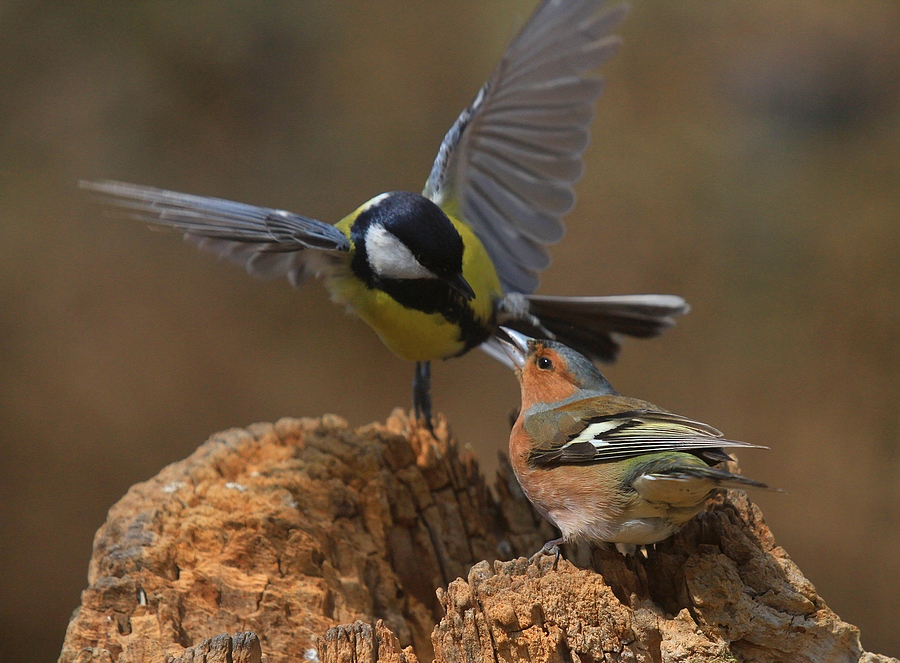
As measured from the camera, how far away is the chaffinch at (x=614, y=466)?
2.30 m

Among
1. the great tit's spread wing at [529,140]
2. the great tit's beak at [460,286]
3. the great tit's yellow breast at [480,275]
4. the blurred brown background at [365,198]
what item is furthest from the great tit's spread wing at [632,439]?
the blurred brown background at [365,198]

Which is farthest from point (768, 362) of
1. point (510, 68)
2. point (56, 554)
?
point (56, 554)

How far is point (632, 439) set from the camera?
2.41 metres

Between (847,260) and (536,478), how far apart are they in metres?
4.66

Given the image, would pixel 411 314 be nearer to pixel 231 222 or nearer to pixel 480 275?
pixel 480 275

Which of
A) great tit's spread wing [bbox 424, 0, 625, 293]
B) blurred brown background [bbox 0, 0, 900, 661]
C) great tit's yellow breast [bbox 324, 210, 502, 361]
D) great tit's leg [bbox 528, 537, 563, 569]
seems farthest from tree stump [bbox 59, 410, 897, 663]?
blurred brown background [bbox 0, 0, 900, 661]

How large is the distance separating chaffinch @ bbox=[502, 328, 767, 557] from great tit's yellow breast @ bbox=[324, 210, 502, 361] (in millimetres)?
924

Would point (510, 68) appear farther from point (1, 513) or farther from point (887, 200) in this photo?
point (1, 513)

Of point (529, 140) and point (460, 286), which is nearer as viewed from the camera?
point (460, 286)

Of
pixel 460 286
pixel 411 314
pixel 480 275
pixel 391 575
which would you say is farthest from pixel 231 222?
pixel 391 575

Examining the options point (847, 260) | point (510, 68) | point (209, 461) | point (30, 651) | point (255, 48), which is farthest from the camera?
point (255, 48)

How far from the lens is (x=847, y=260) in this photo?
6.39 meters

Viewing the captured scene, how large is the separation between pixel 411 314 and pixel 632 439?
1.46 metres

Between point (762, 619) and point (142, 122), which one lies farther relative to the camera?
point (142, 122)
